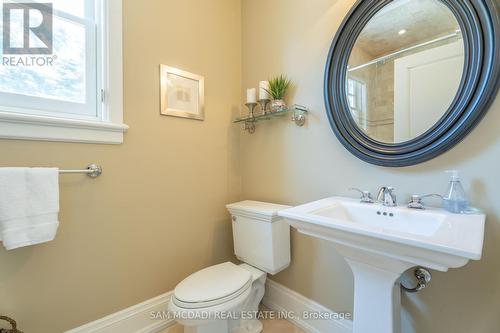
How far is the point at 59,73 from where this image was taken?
3.71 feet

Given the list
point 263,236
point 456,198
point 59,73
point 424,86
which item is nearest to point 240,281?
point 263,236

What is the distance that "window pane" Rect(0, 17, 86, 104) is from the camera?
40.4 inches

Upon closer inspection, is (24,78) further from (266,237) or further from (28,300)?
(266,237)

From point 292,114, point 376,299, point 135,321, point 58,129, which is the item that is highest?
point 292,114

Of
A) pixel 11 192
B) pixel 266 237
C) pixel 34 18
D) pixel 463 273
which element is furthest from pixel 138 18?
pixel 463 273

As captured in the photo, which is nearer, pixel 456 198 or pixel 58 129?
pixel 456 198

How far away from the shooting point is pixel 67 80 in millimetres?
1151

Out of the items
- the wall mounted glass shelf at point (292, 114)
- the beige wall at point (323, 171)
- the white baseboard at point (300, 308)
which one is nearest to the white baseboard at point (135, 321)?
the white baseboard at point (300, 308)

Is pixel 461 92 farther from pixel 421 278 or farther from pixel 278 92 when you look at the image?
pixel 278 92

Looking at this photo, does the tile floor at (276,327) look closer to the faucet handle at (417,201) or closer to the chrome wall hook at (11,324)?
the chrome wall hook at (11,324)

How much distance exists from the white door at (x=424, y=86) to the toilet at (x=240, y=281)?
2.67ft

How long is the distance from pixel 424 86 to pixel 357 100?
0.91 feet

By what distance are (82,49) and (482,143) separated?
1910mm

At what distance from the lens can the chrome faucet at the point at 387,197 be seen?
0.96 metres
